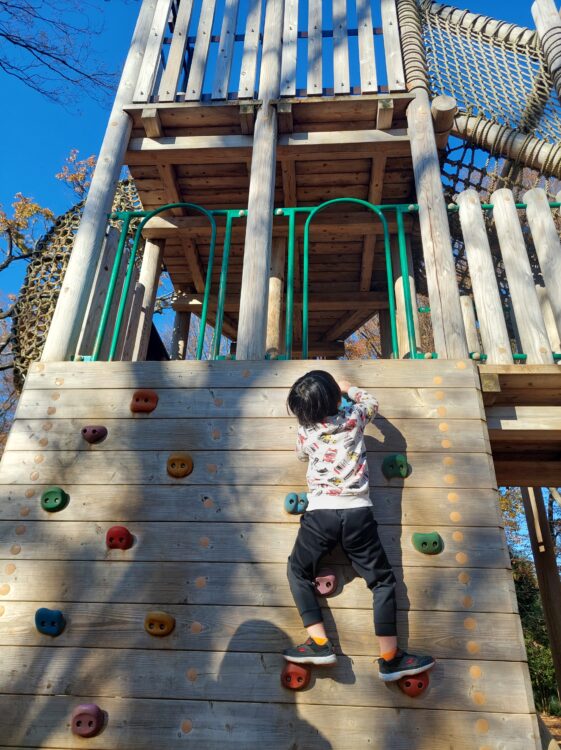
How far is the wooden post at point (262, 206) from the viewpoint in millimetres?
3361

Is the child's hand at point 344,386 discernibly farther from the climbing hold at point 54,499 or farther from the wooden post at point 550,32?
the wooden post at point 550,32

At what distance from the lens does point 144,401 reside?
2949 millimetres

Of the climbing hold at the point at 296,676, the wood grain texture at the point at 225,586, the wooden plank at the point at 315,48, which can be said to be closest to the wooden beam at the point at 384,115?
the wooden plank at the point at 315,48

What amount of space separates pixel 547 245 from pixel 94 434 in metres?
3.31

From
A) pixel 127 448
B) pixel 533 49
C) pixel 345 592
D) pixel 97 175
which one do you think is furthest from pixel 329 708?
pixel 533 49

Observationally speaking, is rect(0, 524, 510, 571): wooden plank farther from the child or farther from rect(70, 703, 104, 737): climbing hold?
rect(70, 703, 104, 737): climbing hold

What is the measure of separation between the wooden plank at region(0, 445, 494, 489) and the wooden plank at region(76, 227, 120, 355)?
3.00 feet

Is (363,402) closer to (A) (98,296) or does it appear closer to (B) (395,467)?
(B) (395,467)

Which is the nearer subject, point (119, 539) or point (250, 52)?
point (119, 539)

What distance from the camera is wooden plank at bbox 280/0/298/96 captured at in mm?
4629

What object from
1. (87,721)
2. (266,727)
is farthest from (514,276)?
(87,721)

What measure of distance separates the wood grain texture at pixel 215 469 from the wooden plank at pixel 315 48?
3.65m

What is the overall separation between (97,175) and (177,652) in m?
3.71

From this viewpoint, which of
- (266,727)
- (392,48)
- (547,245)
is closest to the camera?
(266,727)
